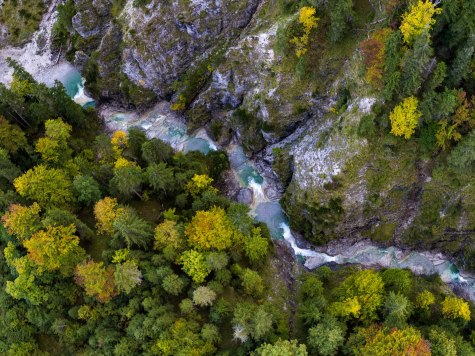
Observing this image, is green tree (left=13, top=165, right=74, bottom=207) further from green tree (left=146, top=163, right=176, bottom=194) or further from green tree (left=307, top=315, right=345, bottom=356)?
green tree (left=307, top=315, right=345, bottom=356)

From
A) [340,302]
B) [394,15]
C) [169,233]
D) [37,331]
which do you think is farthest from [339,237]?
[37,331]

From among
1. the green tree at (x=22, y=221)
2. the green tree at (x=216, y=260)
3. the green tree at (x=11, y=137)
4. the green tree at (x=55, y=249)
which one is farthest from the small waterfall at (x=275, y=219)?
the green tree at (x=22, y=221)

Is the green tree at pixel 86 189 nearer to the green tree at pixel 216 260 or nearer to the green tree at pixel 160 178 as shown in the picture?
the green tree at pixel 160 178

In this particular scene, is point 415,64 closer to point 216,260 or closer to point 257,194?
point 257,194

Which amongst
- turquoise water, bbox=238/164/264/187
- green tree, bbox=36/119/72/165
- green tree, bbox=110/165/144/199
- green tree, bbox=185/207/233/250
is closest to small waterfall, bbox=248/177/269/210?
turquoise water, bbox=238/164/264/187

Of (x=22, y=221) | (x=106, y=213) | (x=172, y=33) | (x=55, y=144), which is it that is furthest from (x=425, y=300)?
(x=172, y=33)

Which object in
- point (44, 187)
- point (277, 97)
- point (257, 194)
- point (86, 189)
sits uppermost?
point (44, 187)

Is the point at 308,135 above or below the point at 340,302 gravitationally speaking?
above

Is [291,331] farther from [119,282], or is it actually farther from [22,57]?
[22,57]
